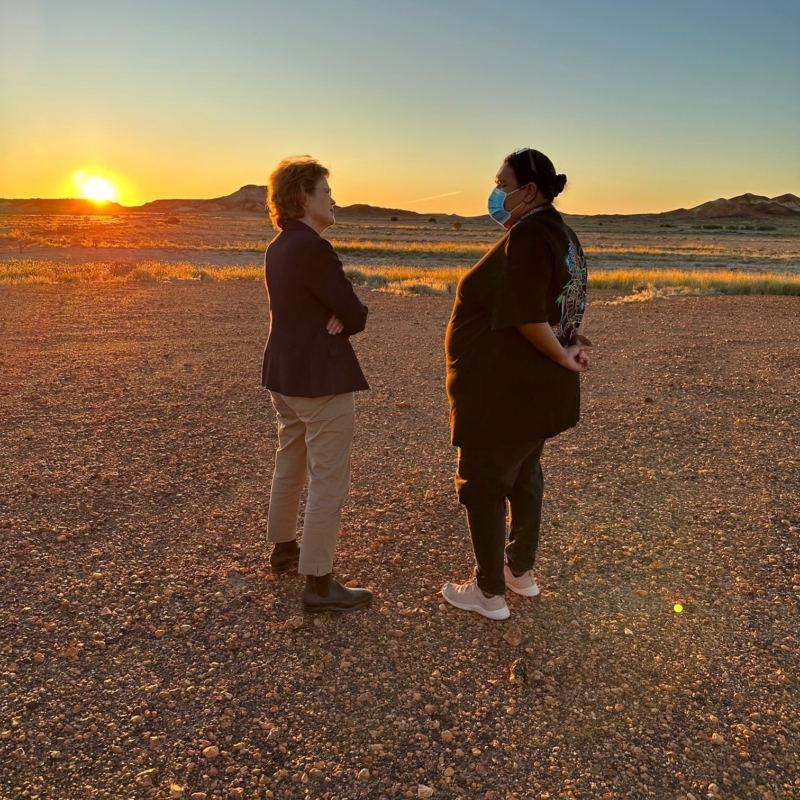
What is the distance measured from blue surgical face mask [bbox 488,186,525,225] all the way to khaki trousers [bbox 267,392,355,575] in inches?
37.9

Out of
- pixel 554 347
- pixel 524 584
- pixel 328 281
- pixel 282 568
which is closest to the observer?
pixel 554 347

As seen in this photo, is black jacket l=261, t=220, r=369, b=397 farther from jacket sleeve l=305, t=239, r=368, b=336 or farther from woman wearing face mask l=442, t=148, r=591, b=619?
woman wearing face mask l=442, t=148, r=591, b=619

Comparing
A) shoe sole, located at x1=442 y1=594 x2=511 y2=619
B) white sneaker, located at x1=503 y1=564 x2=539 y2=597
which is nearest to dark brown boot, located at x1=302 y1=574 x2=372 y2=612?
shoe sole, located at x1=442 y1=594 x2=511 y2=619

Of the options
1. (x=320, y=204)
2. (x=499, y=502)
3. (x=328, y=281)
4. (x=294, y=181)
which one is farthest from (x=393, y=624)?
(x=294, y=181)

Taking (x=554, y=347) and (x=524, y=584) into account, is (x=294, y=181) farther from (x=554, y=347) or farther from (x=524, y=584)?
(x=524, y=584)

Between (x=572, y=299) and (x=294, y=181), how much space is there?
3.96 ft

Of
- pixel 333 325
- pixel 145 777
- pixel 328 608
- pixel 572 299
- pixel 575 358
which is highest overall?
pixel 572 299

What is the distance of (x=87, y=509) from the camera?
177 inches

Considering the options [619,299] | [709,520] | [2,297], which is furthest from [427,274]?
[709,520]

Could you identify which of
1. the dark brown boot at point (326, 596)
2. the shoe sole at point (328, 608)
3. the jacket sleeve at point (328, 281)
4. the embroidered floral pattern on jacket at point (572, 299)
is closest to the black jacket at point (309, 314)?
the jacket sleeve at point (328, 281)

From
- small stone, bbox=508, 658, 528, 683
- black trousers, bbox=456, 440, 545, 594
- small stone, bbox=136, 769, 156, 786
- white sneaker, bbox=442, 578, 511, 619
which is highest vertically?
black trousers, bbox=456, 440, 545, 594

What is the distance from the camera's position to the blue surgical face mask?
2.69 meters

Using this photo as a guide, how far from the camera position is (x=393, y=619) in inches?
130

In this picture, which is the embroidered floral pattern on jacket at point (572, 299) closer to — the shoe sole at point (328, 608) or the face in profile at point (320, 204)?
the face in profile at point (320, 204)
